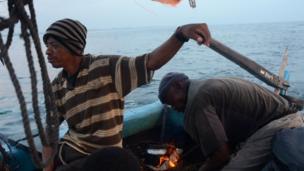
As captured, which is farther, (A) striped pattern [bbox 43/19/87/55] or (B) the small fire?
(B) the small fire

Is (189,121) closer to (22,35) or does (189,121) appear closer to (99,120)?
(99,120)

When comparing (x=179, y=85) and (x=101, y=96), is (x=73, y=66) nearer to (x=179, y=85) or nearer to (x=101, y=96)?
(x=101, y=96)

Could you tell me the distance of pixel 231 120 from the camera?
372cm

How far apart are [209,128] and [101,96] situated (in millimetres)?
1198

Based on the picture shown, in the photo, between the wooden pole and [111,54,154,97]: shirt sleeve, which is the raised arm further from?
the wooden pole

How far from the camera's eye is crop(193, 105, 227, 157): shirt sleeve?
349cm

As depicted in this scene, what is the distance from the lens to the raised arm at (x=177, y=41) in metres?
2.31

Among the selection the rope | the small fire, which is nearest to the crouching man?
the small fire

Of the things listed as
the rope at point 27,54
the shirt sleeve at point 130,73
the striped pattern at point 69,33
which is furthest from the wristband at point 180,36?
the rope at point 27,54

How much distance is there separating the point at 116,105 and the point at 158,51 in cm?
48

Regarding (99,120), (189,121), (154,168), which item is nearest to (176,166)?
(154,168)

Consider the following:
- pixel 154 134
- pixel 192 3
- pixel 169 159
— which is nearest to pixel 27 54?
pixel 192 3

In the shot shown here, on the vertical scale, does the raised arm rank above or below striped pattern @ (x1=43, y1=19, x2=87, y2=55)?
below

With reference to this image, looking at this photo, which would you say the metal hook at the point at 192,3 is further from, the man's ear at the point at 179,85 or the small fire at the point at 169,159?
the small fire at the point at 169,159
